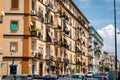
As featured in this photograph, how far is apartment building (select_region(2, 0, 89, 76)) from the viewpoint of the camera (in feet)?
158

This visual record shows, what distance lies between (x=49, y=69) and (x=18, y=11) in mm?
13672

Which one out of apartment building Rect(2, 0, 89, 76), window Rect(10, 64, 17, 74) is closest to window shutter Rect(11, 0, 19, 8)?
apartment building Rect(2, 0, 89, 76)

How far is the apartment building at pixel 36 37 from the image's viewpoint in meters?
48.2

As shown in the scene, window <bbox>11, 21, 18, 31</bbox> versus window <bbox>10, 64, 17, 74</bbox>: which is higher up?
window <bbox>11, 21, 18, 31</bbox>

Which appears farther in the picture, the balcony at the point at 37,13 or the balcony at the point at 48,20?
the balcony at the point at 48,20

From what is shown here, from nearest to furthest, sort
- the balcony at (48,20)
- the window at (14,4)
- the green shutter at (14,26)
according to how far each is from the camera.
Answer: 1. the green shutter at (14,26)
2. the window at (14,4)
3. the balcony at (48,20)

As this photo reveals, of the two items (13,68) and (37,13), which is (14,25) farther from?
(13,68)

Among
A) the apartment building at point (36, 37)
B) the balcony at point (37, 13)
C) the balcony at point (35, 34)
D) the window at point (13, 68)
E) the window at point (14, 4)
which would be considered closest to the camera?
the window at point (13, 68)

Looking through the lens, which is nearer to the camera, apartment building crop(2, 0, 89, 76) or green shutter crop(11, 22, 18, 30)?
apartment building crop(2, 0, 89, 76)

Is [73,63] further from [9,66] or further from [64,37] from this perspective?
[9,66]

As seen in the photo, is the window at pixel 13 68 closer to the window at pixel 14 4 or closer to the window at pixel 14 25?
the window at pixel 14 25

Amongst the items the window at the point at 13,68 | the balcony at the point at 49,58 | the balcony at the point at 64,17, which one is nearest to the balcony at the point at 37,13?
the balcony at the point at 49,58

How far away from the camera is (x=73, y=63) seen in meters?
80.9

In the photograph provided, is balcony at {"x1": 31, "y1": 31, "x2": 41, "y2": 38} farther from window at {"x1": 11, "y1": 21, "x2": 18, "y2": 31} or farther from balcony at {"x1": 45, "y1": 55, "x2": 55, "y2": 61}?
balcony at {"x1": 45, "y1": 55, "x2": 55, "y2": 61}
